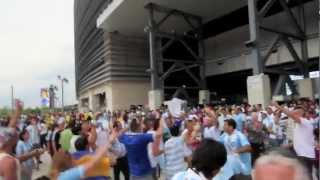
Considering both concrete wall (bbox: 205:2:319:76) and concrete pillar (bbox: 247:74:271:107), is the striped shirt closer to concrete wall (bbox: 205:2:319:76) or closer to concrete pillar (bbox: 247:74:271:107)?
concrete pillar (bbox: 247:74:271:107)

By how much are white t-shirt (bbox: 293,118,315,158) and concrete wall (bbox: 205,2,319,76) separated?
26.9 metres

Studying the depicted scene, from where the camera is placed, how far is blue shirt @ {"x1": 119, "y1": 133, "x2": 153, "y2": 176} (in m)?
8.38

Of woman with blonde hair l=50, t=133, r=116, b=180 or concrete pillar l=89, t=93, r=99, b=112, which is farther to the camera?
concrete pillar l=89, t=93, r=99, b=112

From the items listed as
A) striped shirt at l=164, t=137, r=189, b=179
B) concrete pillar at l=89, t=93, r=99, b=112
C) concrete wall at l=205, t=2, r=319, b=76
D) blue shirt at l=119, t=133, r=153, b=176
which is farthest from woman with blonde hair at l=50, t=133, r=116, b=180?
concrete pillar at l=89, t=93, r=99, b=112

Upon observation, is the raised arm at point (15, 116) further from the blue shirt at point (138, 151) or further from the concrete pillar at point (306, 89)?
the concrete pillar at point (306, 89)

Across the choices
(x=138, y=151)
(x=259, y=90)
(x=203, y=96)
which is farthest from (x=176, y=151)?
(x=203, y=96)

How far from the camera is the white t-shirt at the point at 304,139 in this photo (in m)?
9.48

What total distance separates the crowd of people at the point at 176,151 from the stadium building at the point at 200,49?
18.8 meters

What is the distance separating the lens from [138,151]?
27.7ft

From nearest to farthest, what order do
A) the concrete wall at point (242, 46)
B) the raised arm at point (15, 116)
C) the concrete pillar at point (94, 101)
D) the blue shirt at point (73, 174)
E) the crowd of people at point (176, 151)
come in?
the crowd of people at point (176, 151) → the blue shirt at point (73, 174) → the raised arm at point (15, 116) → the concrete wall at point (242, 46) → the concrete pillar at point (94, 101)

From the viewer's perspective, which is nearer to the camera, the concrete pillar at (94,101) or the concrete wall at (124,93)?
the concrete wall at (124,93)

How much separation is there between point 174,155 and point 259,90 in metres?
21.3

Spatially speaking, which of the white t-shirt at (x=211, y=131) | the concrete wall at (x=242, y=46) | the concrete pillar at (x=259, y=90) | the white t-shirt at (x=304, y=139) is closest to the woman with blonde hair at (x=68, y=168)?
the white t-shirt at (x=304, y=139)

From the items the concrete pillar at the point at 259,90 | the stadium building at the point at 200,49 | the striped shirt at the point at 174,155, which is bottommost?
the striped shirt at the point at 174,155
